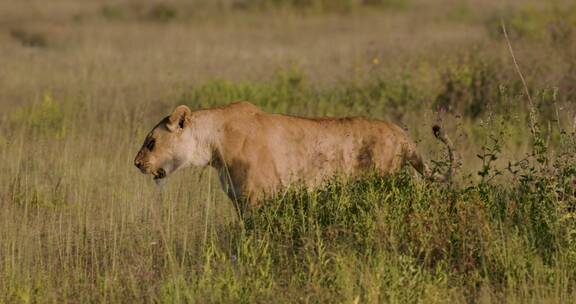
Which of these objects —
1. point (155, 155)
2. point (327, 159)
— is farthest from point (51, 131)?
point (327, 159)

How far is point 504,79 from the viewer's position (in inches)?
519

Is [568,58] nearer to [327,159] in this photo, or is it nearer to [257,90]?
[257,90]

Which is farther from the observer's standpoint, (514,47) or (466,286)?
(514,47)

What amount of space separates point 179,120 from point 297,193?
113 cm

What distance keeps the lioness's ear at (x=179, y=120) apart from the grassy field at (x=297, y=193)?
0.53 meters

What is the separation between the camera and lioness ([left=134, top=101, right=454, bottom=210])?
26.3ft

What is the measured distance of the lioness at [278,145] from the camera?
8016 mm

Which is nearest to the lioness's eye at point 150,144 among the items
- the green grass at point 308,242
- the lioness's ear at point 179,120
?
the lioness's ear at point 179,120

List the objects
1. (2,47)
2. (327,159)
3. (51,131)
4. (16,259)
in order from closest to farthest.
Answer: (16,259)
(327,159)
(51,131)
(2,47)

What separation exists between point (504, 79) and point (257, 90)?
3048 mm

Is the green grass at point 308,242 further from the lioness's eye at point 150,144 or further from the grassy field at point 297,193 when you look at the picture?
the lioness's eye at point 150,144

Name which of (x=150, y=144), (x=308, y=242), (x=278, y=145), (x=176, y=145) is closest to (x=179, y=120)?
(x=176, y=145)

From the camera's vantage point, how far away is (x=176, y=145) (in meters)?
8.20

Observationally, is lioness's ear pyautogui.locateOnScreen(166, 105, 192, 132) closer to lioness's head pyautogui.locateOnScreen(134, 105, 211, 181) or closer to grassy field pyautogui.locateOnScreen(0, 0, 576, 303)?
lioness's head pyautogui.locateOnScreen(134, 105, 211, 181)
